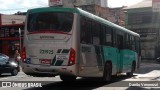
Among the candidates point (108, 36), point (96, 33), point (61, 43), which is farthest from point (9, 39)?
point (61, 43)

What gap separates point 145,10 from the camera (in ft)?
176

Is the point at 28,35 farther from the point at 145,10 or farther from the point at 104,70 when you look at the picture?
the point at 145,10

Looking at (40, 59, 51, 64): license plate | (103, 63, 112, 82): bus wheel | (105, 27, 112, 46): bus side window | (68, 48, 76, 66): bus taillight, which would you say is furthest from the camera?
(105, 27, 112, 46): bus side window

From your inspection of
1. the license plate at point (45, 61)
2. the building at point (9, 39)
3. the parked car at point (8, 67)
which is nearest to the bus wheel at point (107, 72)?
the license plate at point (45, 61)

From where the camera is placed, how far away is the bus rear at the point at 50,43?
43.5 ft

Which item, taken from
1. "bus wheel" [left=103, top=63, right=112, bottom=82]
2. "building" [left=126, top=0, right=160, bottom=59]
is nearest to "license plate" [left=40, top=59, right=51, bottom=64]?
"bus wheel" [left=103, top=63, right=112, bottom=82]

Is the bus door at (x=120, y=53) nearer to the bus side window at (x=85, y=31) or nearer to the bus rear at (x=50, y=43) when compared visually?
the bus side window at (x=85, y=31)

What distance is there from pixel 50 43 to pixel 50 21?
874 millimetres

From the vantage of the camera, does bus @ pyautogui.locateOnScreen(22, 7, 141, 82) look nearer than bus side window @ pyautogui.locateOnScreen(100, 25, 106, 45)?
Yes

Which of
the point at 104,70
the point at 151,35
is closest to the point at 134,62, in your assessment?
the point at 104,70

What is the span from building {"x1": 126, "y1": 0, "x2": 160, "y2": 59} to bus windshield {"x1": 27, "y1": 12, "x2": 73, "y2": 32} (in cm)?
4080

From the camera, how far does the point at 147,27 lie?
5350cm

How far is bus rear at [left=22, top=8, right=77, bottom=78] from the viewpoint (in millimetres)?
13258

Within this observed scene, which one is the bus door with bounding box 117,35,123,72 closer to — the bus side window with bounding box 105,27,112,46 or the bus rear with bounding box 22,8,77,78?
the bus side window with bounding box 105,27,112,46
